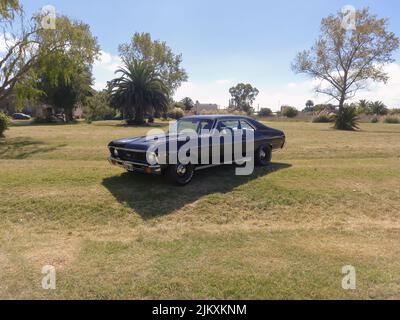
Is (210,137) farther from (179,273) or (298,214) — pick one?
(179,273)

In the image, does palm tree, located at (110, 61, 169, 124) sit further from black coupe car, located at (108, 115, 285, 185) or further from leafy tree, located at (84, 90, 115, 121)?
black coupe car, located at (108, 115, 285, 185)

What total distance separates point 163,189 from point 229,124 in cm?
233

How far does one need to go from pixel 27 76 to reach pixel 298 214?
55.6 feet

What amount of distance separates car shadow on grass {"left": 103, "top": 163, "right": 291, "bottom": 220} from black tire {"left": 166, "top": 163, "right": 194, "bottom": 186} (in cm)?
13

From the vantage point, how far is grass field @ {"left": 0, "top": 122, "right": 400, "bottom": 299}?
10.6 feet

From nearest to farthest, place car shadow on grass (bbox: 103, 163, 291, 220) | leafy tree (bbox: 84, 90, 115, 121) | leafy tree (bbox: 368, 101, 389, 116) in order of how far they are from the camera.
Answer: car shadow on grass (bbox: 103, 163, 291, 220), leafy tree (bbox: 84, 90, 115, 121), leafy tree (bbox: 368, 101, 389, 116)

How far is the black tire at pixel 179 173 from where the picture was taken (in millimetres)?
6168

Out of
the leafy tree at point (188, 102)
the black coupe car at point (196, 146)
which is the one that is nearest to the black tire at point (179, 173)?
the black coupe car at point (196, 146)

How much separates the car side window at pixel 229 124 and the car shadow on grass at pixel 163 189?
111 cm

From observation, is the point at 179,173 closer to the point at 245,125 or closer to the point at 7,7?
the point at 245,125

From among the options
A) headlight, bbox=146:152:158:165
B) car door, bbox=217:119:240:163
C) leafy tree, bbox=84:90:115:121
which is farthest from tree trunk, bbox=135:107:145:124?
headlight, bbox=146:152:158:165

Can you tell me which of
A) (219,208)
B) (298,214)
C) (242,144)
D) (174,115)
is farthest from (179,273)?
(174,115)

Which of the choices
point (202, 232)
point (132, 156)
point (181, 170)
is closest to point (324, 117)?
point (181, 170)

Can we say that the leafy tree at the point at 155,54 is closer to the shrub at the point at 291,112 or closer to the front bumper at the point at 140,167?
the shrub at the point at 291,112
